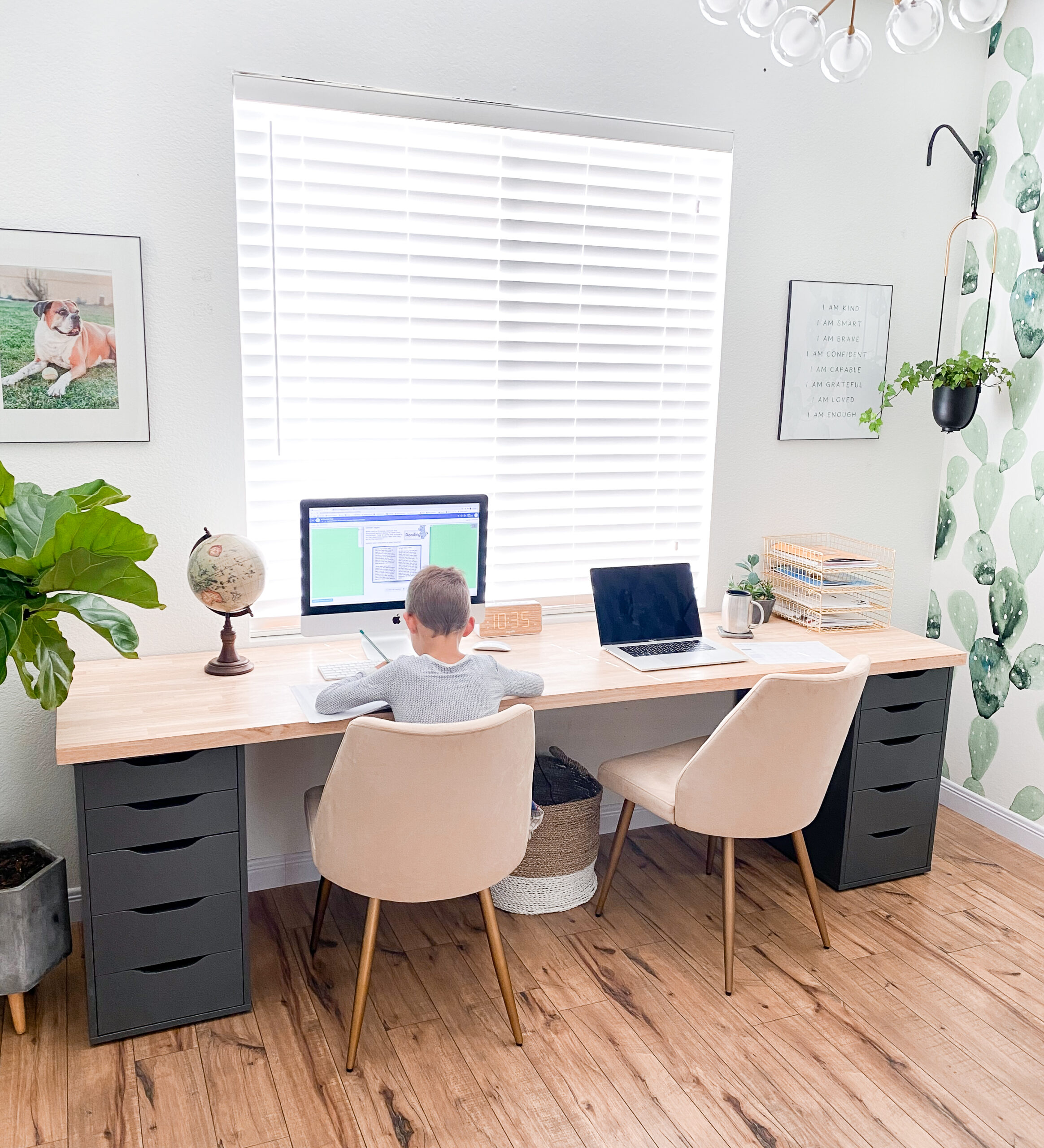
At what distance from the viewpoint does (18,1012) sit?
7.21 ft

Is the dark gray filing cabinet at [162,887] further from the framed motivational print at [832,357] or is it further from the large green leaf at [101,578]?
the framed motivational print at [832,357]

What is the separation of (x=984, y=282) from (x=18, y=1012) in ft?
11.4

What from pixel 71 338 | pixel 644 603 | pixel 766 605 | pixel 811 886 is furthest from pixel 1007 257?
pixel 71 338

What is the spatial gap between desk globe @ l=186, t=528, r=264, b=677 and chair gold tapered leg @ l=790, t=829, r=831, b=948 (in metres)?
1.52

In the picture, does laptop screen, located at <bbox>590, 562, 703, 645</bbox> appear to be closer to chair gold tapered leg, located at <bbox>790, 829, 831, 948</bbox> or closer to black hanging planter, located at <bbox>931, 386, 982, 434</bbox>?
chair gold tapered leg, located at <bbox>790, 829, 831, 948</bbox>

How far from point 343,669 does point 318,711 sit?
336 millimetres

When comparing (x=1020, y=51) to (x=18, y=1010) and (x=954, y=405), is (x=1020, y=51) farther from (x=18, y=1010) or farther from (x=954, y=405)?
(x=18, y=1010)

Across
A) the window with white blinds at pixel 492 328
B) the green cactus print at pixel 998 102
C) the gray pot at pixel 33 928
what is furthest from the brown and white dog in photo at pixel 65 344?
the green cactus print at pixel 998 102

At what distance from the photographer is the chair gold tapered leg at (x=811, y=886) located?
2.59m

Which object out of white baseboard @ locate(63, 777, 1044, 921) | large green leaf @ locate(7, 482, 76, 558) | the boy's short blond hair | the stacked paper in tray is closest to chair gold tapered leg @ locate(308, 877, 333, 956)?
white baseboard @ locate(63, 777, 1044, 921)

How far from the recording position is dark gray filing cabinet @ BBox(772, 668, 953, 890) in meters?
2.86

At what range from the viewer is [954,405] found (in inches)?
127

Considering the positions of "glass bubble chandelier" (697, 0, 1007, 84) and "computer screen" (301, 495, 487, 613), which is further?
"computer screen" (301, 495, 487, 613)

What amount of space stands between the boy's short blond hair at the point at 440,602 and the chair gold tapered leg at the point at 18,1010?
4.01 ft
